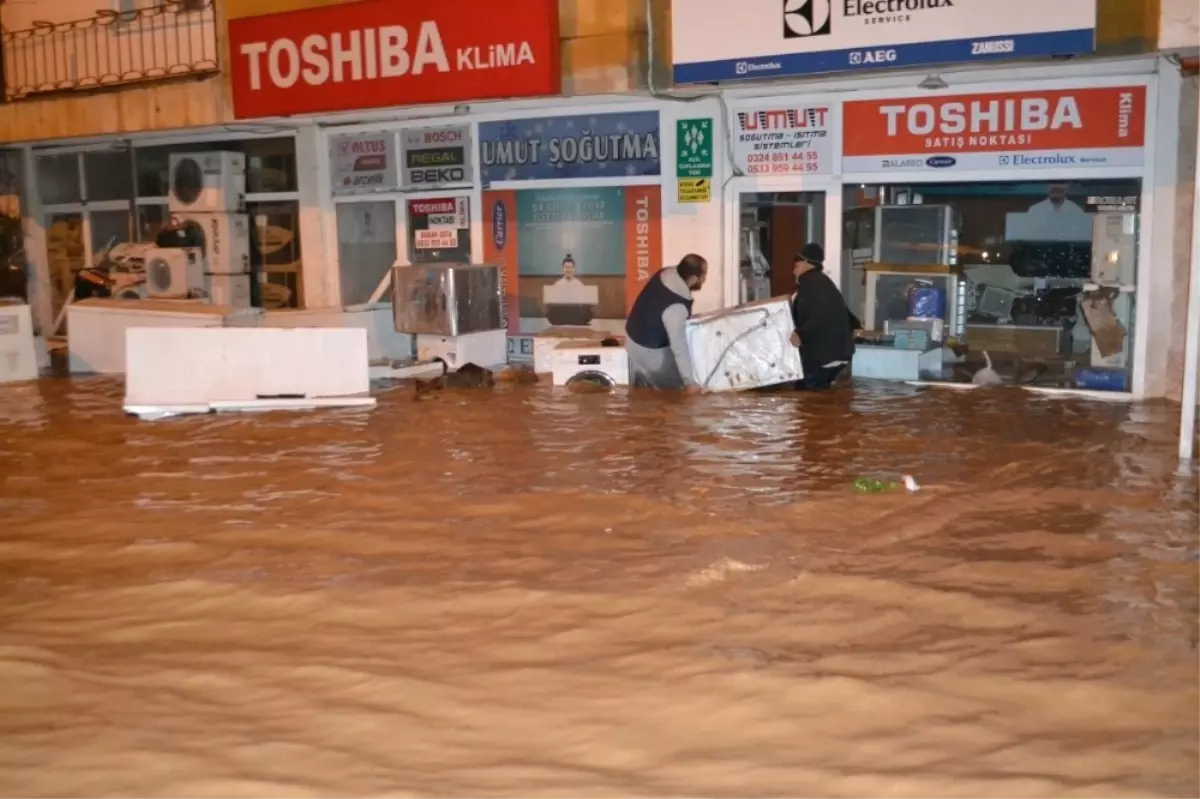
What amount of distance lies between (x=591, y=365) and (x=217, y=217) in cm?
665

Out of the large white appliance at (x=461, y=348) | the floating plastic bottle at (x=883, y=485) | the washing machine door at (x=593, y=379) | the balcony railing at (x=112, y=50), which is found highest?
the balcony railing at (x=112, y=50)

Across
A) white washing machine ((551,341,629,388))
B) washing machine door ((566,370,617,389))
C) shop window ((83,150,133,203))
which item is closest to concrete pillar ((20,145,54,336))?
shop window ((83,150,133,203))

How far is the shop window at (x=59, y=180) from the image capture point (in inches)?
Answer: 730

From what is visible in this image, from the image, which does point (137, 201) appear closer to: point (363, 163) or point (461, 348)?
point (363, 163)

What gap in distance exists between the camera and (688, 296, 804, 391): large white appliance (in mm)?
11125

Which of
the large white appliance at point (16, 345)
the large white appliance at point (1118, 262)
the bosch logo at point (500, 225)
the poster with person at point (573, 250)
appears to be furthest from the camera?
the bosch logo at point (500, 225)

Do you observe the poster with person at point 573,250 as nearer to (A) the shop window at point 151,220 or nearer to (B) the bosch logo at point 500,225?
(B) the bosch logo at point 500,225

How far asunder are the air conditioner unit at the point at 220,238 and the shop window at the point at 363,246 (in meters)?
1.54

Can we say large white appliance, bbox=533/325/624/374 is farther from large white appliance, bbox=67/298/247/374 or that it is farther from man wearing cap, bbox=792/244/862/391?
large white appliance, bbox=67/298/247/374

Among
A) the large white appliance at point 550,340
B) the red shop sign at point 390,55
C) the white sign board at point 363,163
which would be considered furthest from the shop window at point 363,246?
the large white appliance at point 550,340

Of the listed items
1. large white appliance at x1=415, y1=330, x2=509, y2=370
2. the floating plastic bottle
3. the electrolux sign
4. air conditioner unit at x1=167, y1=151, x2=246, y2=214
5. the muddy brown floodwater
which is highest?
the electrolux sign

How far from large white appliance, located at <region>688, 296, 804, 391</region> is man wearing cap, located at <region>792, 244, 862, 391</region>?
0.41ft

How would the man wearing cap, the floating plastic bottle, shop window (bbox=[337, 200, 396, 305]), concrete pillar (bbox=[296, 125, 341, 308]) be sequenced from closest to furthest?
the floating plastic bottle → the man wearing cap → shop window (bbox=[337, 200, 396, 305]) → concrete pillar (bbox=[296, 125, 341, 308])

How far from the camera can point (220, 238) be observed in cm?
1611
